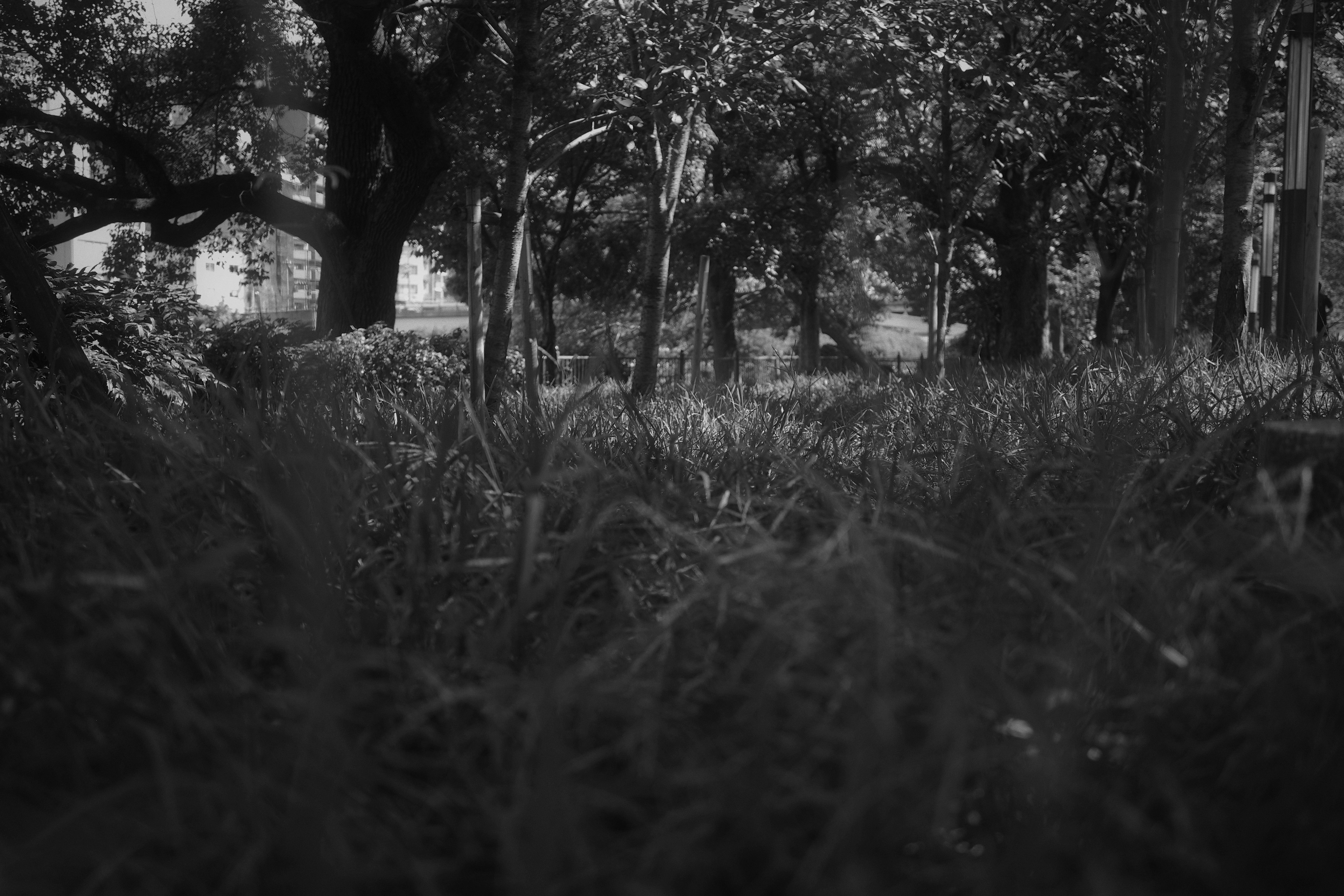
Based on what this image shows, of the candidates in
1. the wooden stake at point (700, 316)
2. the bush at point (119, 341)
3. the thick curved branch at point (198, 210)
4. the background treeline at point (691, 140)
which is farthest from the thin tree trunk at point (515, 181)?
the thick curved branch at point (198, 210)

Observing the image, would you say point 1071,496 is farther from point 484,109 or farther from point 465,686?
point 484,109

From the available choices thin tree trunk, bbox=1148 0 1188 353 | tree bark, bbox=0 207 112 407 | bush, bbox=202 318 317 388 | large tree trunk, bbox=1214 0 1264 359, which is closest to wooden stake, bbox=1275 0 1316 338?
thin tree trunk, bbox=1148 0 1188 353

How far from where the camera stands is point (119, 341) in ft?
21.9

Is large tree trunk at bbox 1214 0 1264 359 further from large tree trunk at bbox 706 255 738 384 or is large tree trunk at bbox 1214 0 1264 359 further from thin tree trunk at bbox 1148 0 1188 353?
large tree trunk at bbox 706 255 738 384

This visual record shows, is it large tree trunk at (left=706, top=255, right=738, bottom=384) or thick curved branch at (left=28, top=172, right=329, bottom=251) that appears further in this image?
large tree trunk at (left=706, top=255, right=738, bottom=384)

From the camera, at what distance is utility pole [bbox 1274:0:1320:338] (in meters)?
9.01

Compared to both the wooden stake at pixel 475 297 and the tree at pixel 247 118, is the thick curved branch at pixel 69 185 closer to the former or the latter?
the tree at pixel 247 118

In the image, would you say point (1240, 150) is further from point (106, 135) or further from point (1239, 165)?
point (106, 135)

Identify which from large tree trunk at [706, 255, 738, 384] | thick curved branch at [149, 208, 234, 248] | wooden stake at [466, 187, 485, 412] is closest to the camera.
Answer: wooden stake at [466, 187, 485, 412]

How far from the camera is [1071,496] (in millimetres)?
3553

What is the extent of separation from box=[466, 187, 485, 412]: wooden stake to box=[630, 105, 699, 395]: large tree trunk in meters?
1.72

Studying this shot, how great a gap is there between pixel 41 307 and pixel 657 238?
324 inches

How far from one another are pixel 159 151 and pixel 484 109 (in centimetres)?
538

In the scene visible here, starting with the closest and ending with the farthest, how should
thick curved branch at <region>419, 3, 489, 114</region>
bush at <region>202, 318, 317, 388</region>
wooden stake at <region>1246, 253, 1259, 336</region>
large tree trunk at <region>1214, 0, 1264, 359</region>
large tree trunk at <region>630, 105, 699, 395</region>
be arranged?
bush at <region>202, 318, 317, 388</region>
large tree trunk at <region>1214, 0, 1264, 359</region>
large tree trunk at <region>630, 105, 699, 395</region>
wooden stake at <region>1246, 253, 1259, 336</region>
thick curved branch at <region>419, 3, 489, 114</region>
